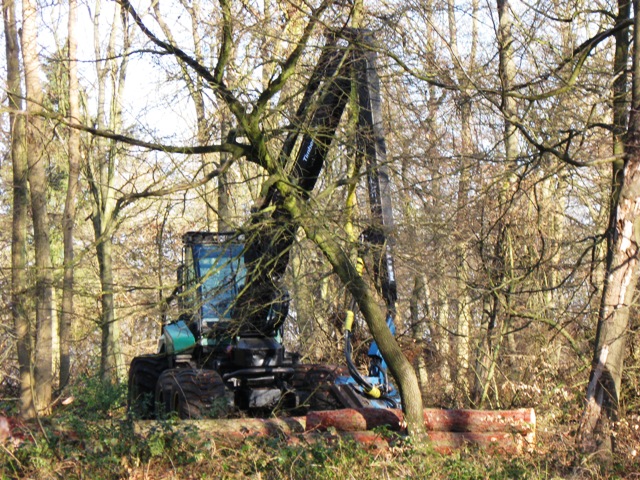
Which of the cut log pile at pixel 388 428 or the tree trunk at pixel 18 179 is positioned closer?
the cut log pile at pixel 388 428

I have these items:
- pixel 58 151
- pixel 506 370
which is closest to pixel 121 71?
pixel 58 151

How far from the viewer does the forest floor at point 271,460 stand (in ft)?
23.0

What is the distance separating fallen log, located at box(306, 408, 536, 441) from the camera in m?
8.18

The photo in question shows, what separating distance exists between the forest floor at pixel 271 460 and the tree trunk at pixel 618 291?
10.5 inches

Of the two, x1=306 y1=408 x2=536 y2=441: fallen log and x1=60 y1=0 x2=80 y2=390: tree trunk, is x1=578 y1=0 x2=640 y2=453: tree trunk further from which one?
x1=60 y1=0 x2=80 y2=390: tree trunk

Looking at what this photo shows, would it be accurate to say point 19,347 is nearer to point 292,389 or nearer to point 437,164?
point 292,389

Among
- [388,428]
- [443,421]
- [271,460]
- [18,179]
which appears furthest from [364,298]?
[18,179]

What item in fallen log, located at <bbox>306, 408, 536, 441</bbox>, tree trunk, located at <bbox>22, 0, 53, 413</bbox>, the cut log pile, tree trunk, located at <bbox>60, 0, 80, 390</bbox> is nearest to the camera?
the cut log pile

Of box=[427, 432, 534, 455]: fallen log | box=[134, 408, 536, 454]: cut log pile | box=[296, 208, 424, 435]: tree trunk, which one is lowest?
box=[427, 432, 534, 455]: fallen log

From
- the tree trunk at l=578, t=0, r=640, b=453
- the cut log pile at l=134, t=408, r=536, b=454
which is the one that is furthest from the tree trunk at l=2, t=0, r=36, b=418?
the tree trunk at l=578, t=0, r=640, b=453

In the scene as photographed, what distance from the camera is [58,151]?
19141 millimetres

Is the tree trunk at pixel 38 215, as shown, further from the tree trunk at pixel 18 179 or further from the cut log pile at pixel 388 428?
the cut log pile at pixel 388 428

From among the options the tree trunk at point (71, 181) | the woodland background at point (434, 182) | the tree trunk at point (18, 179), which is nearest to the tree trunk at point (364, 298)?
the woodland background at point (434, 182)

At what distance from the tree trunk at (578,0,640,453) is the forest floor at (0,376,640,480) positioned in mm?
267
